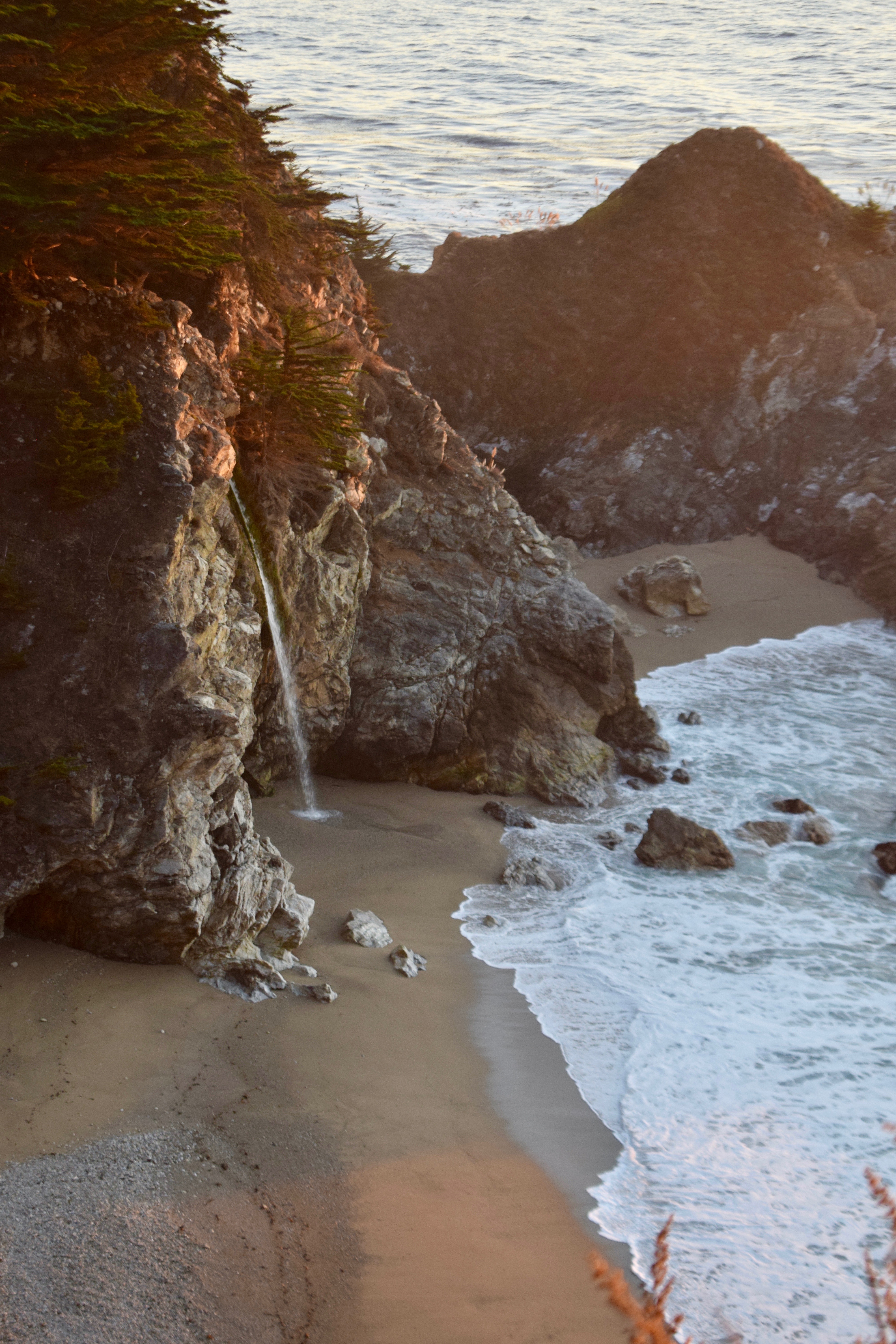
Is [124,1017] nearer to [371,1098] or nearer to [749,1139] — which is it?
[371,1098]

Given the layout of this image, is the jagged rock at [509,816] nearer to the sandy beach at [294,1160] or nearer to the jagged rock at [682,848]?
the jagged rock at [682,848]

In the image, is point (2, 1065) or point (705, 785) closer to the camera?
point (2, 1065)

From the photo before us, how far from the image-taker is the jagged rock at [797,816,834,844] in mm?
11609

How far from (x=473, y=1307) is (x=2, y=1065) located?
3.42 meters

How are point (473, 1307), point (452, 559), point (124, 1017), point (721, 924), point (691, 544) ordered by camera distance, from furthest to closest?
1. point (691, 544)
2. point (452, 559)
3. point (721, 924)
4. point (124, 1017)
5. point (473, 1307)

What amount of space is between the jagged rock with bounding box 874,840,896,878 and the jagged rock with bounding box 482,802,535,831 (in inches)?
157

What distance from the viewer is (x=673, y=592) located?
1795 cm

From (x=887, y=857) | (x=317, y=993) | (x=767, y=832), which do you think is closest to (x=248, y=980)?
Answer: (x=317, y=993)

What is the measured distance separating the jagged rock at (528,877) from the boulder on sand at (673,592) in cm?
849

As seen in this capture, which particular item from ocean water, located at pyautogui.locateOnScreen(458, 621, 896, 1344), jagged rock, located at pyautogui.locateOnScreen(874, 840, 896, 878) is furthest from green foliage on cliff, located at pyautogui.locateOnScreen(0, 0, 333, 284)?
jagged rock, located at pyautogui.locateOnScreen(874, 840, 896, 878)

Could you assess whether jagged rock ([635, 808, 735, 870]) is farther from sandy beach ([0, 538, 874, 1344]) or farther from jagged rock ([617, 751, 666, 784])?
sandy beach ([0, 538, 874, 1344])

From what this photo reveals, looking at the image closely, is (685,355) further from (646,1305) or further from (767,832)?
(646,1305)

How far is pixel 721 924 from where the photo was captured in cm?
995

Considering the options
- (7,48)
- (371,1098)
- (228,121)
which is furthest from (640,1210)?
(228,121)
